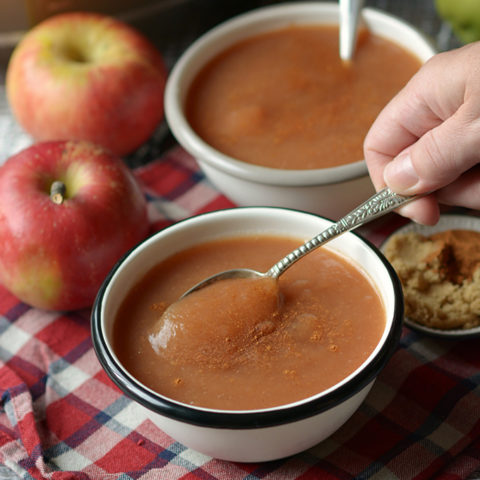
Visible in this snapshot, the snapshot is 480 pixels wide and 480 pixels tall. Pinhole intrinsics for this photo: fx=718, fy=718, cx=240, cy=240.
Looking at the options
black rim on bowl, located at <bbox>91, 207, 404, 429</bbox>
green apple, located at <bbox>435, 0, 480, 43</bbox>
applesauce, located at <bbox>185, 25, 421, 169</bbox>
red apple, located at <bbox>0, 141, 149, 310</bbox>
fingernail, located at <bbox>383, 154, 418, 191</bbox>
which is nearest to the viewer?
black rim on bowl, located at <bbox>91, 207, 404, 429</bbox>

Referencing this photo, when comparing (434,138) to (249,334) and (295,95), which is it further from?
(295,95)

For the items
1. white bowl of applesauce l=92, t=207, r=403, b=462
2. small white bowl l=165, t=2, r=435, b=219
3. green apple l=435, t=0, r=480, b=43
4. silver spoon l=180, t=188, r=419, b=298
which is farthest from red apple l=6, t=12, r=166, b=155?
green apple l=435, t=0, r=480, b=43

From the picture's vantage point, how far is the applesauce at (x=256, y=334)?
118 centimetres

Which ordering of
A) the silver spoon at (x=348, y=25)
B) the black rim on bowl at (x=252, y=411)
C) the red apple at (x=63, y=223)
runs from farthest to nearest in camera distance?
→ the silver spoon at (x=348, y=25) < the red apple at (x=63, y=223) < the black rim on bowl at (x=252, y=411)

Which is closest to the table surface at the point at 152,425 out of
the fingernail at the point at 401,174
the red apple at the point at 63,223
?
the red apple at the point at 63,223

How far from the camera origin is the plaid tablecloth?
128 cm

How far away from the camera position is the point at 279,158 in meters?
1.69

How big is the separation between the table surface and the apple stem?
0.27m

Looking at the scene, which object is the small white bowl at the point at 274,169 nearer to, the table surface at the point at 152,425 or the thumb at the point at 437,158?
the table surface at the point at 152,425

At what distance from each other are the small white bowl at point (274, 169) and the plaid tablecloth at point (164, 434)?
13.9 inches

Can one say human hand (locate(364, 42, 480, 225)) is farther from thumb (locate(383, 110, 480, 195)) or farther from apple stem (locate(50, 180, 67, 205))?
apple stem (locate(50, 180, 67, 205))

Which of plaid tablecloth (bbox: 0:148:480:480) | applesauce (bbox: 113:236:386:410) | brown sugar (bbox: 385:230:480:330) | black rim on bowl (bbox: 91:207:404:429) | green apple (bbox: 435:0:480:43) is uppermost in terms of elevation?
green apple (bbox: 435:0:480:43)

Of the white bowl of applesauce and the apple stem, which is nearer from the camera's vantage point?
the white bowl of applesauce

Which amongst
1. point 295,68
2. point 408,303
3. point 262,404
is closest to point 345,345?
point 262,404
